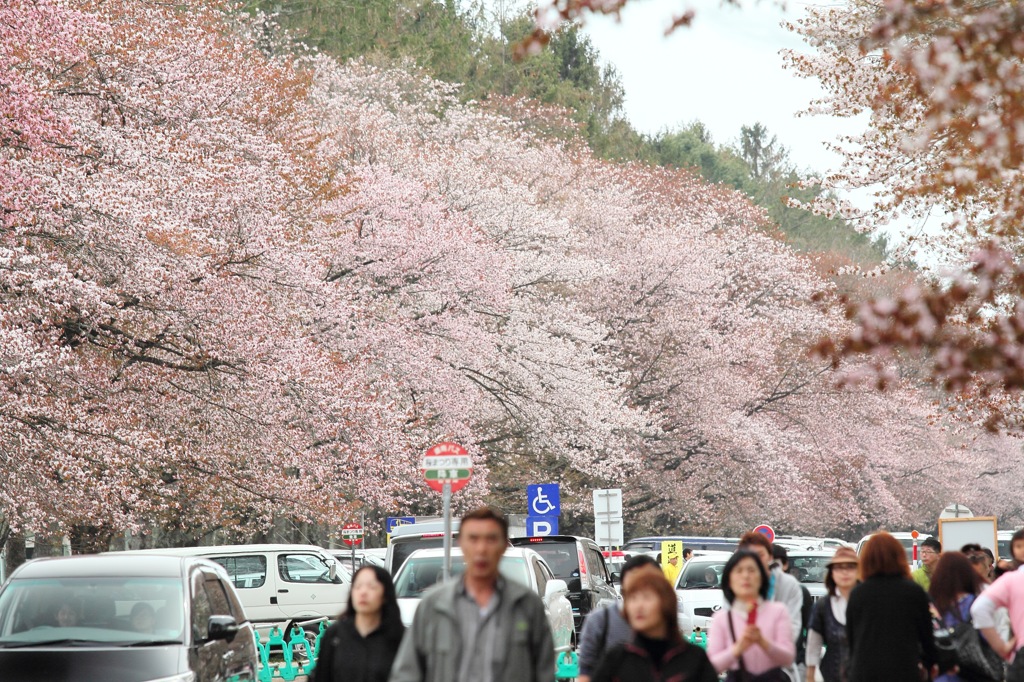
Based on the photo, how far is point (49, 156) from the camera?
71.9ft

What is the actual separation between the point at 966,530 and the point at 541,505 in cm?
1067

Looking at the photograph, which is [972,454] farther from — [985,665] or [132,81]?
[985,665]

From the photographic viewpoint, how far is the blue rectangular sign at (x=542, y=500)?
2947cm

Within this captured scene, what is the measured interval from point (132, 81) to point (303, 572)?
29.4 ft

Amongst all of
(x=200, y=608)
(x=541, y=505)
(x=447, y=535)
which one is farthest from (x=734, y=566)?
(x=541, y=505)

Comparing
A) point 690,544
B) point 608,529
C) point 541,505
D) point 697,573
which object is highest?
point 541,505

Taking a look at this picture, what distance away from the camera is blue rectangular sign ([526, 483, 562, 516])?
29469 millimetres

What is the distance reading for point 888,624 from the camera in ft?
26.5

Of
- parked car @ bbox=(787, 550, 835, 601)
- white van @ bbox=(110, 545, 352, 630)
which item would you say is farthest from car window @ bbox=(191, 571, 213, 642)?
white van @ bbox=(110, 545, 352, 630)

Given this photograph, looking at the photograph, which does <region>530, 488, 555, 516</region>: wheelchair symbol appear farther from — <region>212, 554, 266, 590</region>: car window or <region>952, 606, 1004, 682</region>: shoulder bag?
<region>952, 606, 1004, 682</region>: shoulder bag

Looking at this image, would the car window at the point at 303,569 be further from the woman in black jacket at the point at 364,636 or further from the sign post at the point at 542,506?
the woman in black jacket at the point at 364,636

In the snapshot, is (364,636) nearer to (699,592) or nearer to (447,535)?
(447,535)

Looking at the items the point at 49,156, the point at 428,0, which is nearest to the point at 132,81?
the point at 49,156

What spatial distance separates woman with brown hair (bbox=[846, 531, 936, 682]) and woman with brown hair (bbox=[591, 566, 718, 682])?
210cm
